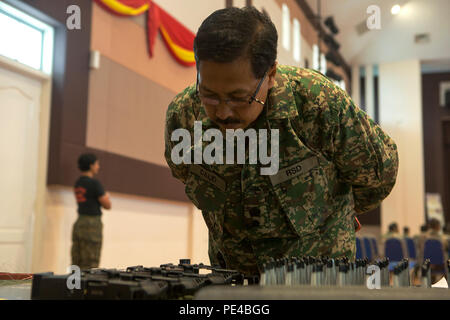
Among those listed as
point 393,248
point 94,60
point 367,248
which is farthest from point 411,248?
point 94,60

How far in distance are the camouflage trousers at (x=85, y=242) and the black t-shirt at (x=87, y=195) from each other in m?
0.04

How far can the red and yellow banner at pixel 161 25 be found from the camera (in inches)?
155

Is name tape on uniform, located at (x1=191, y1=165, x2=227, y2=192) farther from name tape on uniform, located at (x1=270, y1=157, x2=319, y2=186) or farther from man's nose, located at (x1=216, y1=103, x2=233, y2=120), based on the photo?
man's nose, located at (x1=216, y1=103, x2=233, y2=120)

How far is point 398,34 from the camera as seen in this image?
32.2 feet

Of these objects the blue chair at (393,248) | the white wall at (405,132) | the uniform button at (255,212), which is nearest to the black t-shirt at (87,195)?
the uniform button at (255,212)

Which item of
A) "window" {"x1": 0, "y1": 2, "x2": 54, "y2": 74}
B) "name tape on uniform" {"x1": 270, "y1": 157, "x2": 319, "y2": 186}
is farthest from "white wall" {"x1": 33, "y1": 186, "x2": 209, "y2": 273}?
"name tape on uniform" {"x1": 270, "y1": 157, "x2": 319, "y2": 186}

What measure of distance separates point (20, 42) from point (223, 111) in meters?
2.79

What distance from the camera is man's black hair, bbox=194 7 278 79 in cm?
81

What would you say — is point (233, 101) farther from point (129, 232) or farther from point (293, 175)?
point (129, 232)

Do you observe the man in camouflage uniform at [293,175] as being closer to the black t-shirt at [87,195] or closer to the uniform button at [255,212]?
the uniform button at [255,212]

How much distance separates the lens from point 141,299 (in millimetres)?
555

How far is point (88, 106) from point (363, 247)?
411 centimetres

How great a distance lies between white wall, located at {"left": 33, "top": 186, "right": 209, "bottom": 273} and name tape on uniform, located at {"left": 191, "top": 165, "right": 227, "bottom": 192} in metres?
1.37
